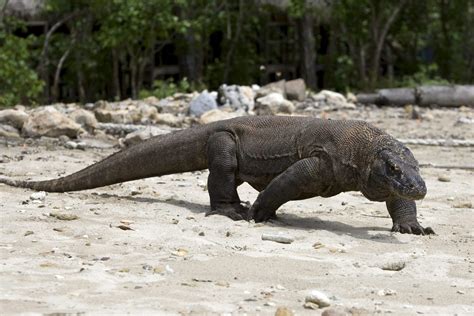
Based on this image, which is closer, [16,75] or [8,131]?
[8,131]

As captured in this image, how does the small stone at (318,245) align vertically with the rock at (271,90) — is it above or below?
below

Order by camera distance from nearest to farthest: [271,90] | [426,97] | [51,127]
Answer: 1. [51,127]
2. [271,90]
3. [426,97]

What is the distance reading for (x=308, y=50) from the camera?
74.2 feet

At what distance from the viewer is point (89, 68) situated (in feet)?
66.6

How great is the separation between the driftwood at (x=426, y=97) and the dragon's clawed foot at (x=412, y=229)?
1169 centimetres

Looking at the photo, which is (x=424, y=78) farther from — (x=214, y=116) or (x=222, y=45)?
(x=214, y=116)

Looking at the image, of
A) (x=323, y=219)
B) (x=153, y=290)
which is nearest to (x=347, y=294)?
(x=153, y=290)

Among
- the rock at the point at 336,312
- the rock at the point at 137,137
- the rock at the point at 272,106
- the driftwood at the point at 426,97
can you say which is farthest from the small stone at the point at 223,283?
the driftwood at the point at 426,97

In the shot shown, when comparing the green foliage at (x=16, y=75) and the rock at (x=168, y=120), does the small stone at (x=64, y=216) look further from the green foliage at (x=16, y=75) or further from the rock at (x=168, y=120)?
the green foliage at (x=16, y=75)

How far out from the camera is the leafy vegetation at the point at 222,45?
60.9ft

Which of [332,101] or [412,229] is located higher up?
[412,229]

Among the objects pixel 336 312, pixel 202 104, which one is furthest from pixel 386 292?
pixel 202 104

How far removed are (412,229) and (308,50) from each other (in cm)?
1601

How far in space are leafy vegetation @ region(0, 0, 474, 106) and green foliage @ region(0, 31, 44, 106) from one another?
0.02 m
